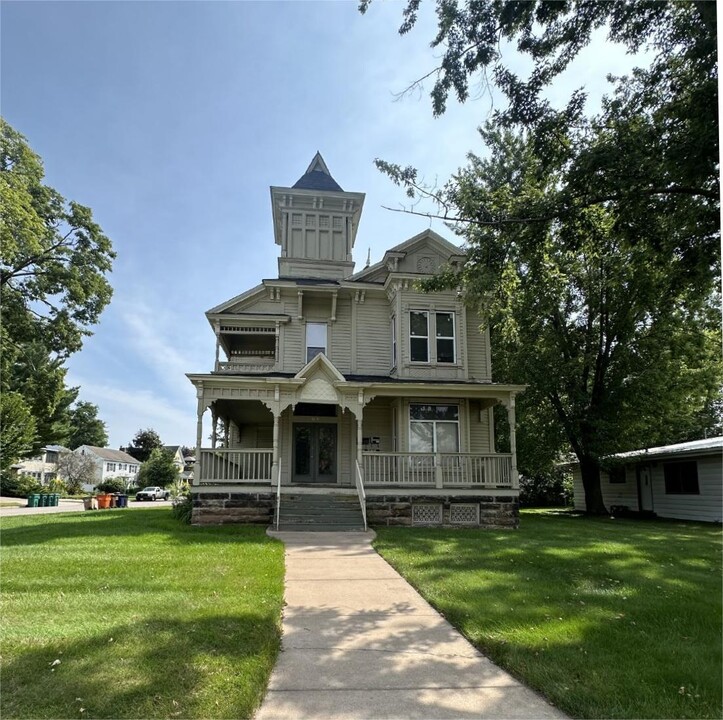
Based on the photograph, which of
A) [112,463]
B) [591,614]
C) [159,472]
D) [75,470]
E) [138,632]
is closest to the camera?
[138,632]

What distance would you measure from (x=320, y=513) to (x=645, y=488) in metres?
16.7

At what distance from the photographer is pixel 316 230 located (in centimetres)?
1911

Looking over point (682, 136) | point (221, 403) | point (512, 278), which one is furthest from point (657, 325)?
point (221, 403)

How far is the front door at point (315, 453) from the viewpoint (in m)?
16.5

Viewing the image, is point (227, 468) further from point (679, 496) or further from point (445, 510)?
point (679, 496)

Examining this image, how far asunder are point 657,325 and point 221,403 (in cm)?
1646

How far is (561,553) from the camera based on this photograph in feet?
31.3

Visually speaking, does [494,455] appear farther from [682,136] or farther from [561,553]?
[682,136]

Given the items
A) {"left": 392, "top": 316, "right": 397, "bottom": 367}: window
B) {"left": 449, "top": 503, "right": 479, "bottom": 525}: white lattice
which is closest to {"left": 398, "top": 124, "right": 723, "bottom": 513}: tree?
{"left": 392, "top": 316, "right": 397, "bottom": 367}: window

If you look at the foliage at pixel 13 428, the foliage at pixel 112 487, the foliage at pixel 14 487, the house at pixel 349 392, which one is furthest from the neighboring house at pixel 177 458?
the house at pixel 349 392

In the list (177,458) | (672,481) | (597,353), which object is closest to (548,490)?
(672,481)

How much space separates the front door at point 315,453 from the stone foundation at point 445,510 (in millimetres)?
2693

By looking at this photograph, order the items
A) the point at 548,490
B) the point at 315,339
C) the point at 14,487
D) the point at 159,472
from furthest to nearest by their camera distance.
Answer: the point at 159,472, the point at 14,487, the point at 548,490, the point at 315,339

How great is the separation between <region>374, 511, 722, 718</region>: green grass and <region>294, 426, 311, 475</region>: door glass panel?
20.3ft
